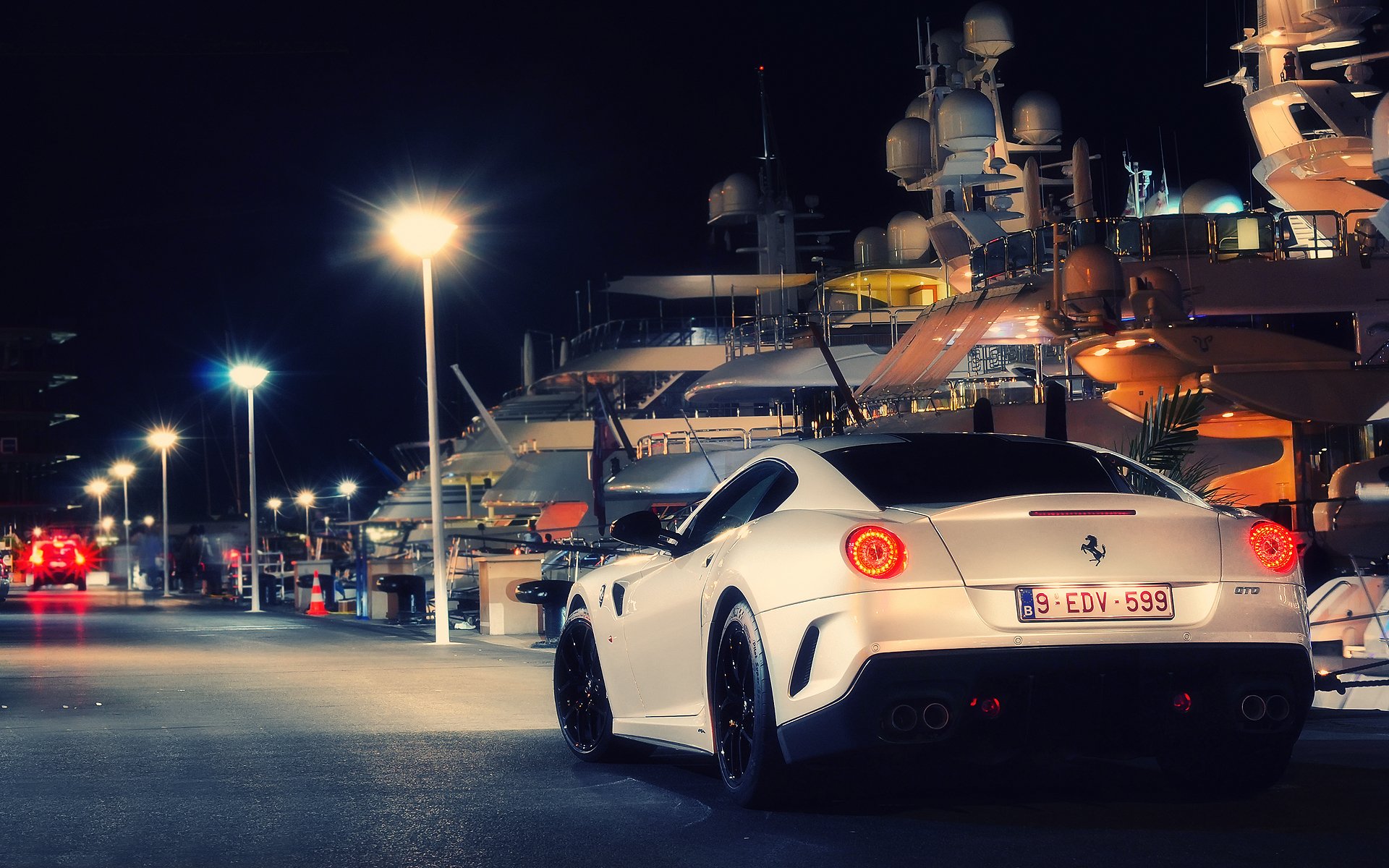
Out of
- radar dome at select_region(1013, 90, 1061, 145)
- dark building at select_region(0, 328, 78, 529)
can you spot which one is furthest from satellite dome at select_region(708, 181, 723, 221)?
dark building at select_region(0, 328, 78, 529)

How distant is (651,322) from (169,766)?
51359 mm

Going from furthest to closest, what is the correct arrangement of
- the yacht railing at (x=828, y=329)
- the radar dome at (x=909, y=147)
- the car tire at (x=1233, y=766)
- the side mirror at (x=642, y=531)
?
the yacht railing at (x=828, y=329) → the radar dome at (x=909, y=147) → the side mirror at (x=642, y=531) → the car tire at (x=1233, y=766)

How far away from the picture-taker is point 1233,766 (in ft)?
21.4

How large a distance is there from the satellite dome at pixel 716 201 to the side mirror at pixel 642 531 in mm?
53230

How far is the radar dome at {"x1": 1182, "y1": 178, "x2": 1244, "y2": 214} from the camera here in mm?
39625

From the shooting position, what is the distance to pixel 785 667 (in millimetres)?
6066

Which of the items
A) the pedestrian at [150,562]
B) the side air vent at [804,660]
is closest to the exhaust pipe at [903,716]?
the side air vent at [804,660]

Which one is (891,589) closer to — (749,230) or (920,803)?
(920,803)

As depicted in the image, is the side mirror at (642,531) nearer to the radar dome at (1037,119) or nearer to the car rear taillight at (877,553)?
the car rear taillight at (877,553)

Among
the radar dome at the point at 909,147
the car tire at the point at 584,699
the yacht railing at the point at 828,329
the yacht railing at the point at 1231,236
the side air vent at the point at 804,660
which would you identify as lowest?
the car tire at the point at 584,699

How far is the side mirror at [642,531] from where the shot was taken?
717 cm

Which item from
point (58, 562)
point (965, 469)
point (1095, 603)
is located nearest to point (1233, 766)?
point (1095, 603)

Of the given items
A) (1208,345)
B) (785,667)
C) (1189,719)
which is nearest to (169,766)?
(785,667)

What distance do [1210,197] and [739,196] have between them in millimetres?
21796
